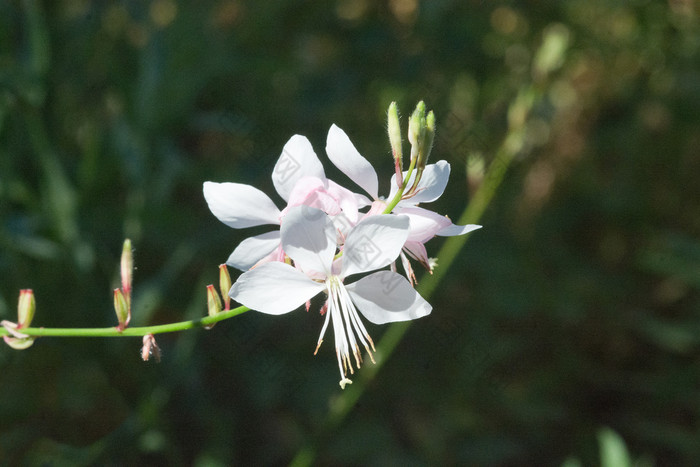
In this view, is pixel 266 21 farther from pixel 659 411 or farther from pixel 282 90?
pixel 659 411

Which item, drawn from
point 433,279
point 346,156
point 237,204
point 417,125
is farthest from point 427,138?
point 433,279

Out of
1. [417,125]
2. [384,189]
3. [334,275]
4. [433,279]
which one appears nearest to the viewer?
[417,125]

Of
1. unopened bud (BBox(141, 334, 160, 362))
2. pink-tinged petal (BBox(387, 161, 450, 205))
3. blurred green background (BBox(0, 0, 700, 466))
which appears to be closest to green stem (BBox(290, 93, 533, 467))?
blurred green background (BBox(0, 0, 700, 466))

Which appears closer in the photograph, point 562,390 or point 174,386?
point 174,386

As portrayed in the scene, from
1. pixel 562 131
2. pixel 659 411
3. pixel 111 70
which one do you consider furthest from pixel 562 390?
pixel 111 70

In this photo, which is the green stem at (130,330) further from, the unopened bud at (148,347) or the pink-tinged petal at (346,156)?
the pink-tinged petal at (346,156)

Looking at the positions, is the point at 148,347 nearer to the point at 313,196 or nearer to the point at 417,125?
the point at 313,196
